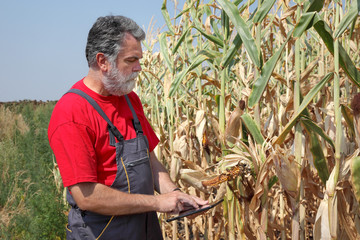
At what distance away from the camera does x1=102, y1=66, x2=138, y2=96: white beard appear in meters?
1.87

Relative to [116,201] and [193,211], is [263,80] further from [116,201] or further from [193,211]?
[116,201]

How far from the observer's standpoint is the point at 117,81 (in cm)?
188

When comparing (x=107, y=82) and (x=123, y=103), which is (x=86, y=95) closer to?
(x=107, y=82)

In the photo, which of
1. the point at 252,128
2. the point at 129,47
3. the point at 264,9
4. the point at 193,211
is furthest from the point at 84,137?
the point at 264,9

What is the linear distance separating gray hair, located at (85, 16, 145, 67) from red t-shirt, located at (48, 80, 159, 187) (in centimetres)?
19

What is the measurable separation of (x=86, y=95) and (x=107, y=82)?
0.11m

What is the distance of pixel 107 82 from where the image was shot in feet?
6.21

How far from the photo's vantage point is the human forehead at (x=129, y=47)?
6.08 feet

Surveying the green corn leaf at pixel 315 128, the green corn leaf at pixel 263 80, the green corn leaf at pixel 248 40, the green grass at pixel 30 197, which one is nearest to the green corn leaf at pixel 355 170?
the green corn leaf at pixel 315 128

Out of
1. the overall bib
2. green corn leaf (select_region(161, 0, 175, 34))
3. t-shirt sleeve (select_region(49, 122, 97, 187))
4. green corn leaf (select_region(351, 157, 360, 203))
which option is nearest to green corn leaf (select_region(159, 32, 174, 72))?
green corn leaf (select_region(161, 0, 175, 34))

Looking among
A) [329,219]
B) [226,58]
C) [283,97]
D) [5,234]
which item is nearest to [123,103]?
[226,58]

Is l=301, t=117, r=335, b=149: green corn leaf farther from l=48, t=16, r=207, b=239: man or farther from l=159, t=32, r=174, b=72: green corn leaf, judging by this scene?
l=159, t=32, r=174, b=72: green corn leaf

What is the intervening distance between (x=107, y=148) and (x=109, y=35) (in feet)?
1.65

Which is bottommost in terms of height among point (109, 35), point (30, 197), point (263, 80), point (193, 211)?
point (30, 197)
